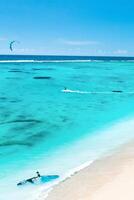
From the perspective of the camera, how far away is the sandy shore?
8328 mm

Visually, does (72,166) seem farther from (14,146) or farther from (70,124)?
(70,124)

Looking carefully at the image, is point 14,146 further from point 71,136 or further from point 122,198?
point 122,198

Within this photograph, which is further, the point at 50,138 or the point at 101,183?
the point at 50,138

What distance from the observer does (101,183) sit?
30.1 ft

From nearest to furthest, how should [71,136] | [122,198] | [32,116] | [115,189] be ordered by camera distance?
[122,198] < [115,189] < [71,136] < [32,116]

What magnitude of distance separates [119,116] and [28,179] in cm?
1499

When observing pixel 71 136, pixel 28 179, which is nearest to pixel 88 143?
pixel 71 136

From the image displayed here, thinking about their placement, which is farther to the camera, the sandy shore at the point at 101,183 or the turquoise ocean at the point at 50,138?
the turquoise ocean at the point at 50,138

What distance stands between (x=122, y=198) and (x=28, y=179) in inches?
123

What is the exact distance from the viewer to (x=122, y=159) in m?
11.5

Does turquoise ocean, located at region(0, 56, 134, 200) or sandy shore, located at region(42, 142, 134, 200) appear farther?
turquoise ocean, located at region(0, 56, 134, 200)

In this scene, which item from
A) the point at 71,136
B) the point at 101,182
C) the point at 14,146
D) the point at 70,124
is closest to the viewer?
the point at 101,182

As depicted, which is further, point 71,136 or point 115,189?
point 71,136

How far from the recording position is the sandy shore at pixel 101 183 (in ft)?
27.3
